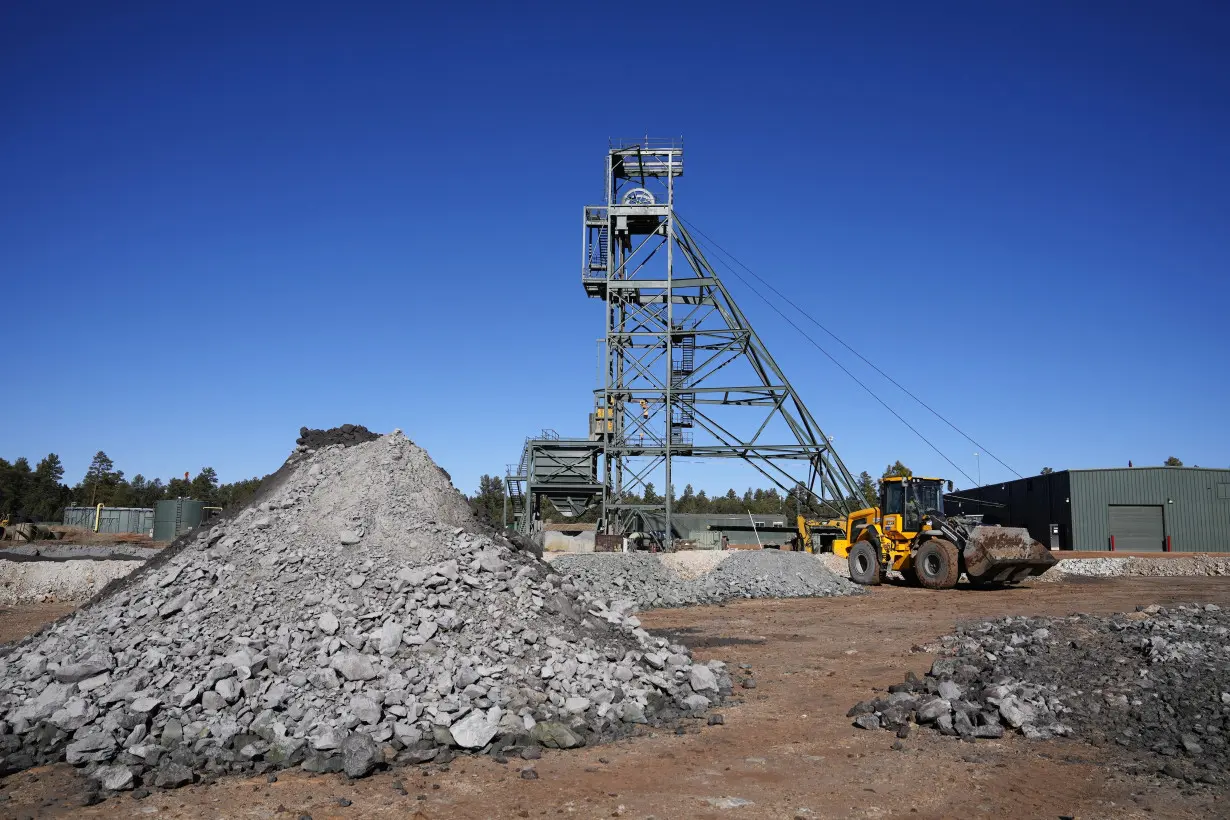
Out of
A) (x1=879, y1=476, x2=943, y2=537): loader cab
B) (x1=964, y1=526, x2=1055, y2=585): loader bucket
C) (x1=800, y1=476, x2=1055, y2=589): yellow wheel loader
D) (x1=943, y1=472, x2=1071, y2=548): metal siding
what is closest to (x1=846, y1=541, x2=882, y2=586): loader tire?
(x1=800, y1=476, x2=1055, y2=589): yellow wheel loader

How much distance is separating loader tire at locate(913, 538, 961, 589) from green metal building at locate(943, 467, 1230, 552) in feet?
49.6

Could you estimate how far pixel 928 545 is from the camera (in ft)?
75.2

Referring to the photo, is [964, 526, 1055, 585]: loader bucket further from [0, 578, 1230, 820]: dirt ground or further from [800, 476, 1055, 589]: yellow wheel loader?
[0, 578, 1230, 820]: dirt ground

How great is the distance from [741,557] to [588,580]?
5310 mm

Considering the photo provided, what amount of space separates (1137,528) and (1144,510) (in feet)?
2.76

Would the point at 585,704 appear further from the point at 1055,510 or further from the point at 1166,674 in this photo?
the point at 1055,510

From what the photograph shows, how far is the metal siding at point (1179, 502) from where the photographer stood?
3603 cm

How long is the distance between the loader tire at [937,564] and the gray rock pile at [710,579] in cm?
189

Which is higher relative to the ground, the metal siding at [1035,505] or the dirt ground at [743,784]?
the metal siding at [1035,505]

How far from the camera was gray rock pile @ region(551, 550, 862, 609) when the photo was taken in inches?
848

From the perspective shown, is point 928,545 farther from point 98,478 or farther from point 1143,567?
point 98,478

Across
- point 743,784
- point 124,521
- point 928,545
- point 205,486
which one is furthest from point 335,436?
point 205,486

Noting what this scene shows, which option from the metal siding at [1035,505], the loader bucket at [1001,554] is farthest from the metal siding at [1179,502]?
the loader bucket at [1001,554]

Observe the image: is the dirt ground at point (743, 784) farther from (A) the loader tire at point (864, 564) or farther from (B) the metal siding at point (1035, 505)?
(B) the metal siding at point (1035, 505)
